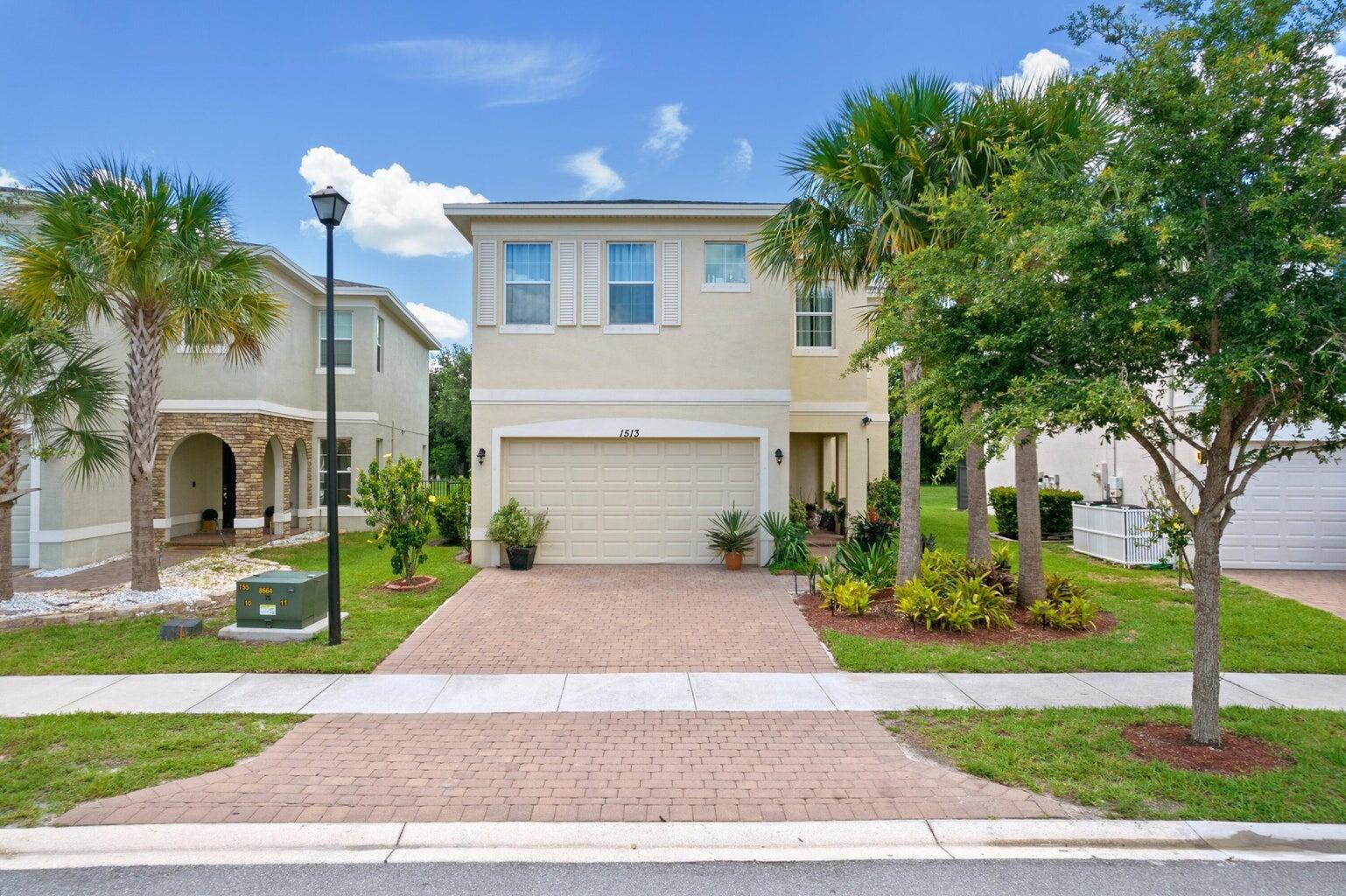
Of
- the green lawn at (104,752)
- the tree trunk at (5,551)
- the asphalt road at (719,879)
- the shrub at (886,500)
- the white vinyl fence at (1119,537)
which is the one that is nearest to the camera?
the asphalt road at (719,879)

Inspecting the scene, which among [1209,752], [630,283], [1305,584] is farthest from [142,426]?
[1305,584]

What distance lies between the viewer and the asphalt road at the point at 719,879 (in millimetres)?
3791

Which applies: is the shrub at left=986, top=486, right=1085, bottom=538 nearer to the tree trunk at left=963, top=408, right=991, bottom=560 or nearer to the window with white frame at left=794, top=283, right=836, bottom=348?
the window with white frame at left=794, top=283, right=836, bottom=348

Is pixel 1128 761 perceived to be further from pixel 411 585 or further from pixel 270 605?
pixel 411 585

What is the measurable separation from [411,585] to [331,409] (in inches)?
168

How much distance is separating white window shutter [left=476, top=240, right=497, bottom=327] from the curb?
10611 mm

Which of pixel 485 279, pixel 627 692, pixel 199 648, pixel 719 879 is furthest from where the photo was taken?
pixel 485 279

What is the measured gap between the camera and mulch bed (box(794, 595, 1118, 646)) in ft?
28.0

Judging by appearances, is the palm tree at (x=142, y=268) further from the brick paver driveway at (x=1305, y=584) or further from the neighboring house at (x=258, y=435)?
the brick paver driveway at (x=1305, y=584)

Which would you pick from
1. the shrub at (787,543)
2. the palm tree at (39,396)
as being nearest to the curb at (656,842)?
the palm tree at (39,396)

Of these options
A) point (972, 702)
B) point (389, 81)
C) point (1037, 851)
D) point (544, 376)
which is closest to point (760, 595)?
point (972, 702)

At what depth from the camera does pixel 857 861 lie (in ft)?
13.4

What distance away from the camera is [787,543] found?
13102mm

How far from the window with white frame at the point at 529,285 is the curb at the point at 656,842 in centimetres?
1069
